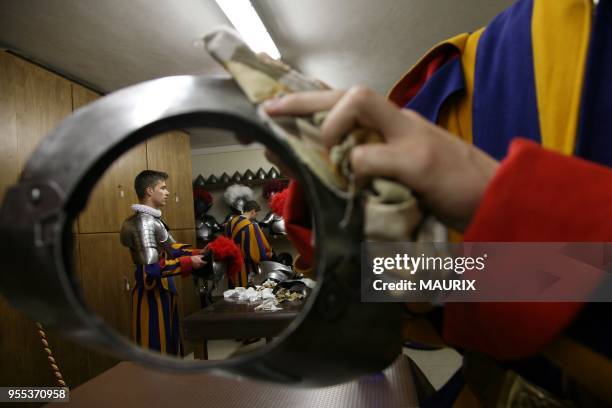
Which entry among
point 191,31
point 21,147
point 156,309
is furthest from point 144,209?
point 191,31

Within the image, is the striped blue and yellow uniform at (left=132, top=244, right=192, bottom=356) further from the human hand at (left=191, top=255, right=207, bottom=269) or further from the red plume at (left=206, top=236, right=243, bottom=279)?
the red plume at (left=206, top=236, right=243, bottom=279)

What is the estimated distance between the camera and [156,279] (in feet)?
7.16

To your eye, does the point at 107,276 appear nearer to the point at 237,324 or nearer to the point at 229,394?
the point at 237,324

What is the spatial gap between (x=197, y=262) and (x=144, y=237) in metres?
0.36

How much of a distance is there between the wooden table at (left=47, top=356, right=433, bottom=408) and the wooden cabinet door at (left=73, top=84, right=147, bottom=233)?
1840 mm

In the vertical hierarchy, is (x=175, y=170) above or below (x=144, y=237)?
above

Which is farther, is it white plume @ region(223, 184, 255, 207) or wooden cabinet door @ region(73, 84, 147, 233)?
white plume @ region(223, 184, 255, 207)

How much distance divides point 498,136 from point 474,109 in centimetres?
5

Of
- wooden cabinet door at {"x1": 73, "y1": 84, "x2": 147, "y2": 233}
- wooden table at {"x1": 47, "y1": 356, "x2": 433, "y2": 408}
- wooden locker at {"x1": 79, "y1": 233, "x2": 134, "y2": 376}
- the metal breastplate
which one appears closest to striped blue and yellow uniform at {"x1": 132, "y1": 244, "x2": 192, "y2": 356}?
the metal breastplate

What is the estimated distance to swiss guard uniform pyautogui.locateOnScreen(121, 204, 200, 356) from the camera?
208 cm

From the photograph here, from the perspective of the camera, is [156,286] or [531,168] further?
[156,286]

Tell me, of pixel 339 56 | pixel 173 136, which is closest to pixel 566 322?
pixel 339 56

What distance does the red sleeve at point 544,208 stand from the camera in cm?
26

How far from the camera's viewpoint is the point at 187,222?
12.7 feet
